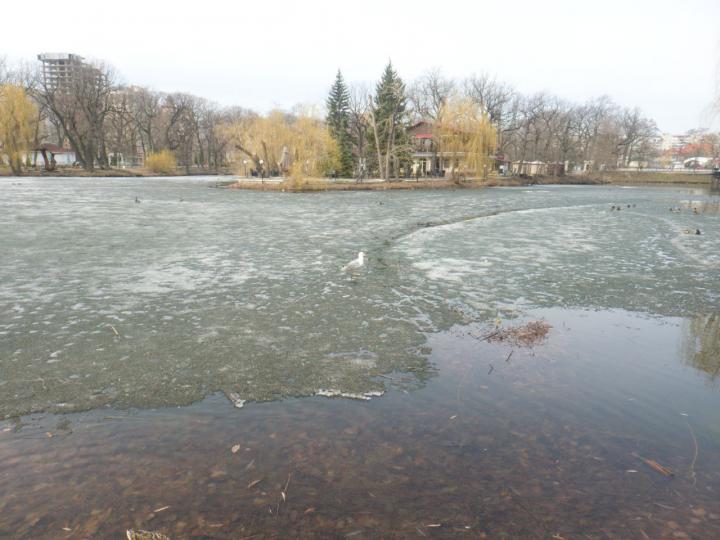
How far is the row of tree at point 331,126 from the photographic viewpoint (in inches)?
1843

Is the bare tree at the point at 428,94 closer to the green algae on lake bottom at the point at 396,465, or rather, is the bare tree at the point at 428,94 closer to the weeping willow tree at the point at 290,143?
the weeping willow tree at the point at 290,143

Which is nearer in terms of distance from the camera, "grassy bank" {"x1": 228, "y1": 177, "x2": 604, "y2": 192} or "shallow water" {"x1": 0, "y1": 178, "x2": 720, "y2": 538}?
"shallow water" {"x1": 0, "y1": 178, "x2": 720, "y2": 538}

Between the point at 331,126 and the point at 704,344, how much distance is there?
2111 inches

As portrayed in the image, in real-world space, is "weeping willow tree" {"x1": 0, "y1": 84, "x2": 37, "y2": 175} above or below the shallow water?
above

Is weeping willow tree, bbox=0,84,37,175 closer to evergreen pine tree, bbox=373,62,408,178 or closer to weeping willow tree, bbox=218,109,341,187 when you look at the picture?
weeping willow tree, bbox=218,109,341,187

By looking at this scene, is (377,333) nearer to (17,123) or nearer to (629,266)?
(629,266)

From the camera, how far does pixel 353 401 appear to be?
16.0ft

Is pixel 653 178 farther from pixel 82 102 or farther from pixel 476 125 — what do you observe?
pixel 82 102

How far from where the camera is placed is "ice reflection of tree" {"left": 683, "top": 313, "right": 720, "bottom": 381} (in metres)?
5.91

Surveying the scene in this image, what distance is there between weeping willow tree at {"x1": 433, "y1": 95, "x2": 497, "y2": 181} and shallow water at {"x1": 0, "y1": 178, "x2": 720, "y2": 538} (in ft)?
126

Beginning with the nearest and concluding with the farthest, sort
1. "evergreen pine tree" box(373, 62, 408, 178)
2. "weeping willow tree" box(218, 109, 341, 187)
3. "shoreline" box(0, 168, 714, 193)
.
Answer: "shoreline" box(0, 168, 714, 193)
"weeping willow tree" box(218, 109, 341, 187)
"evergreen pine tree" box(373, 62, 408, 178)

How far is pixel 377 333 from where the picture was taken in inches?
265

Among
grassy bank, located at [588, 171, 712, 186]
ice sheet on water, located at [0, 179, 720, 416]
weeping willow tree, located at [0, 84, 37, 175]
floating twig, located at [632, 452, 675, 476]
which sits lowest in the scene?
floating twig, located at [632, 452, 675, 476]

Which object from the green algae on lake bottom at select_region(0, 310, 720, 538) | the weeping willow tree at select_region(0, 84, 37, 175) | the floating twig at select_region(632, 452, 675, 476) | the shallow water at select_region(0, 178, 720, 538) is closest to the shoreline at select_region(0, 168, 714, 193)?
the weeping willow tree at select_region(0, 84, 37, 175)
